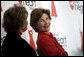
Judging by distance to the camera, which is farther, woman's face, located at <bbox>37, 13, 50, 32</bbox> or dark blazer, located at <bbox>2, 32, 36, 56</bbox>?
woman's face, located at <bbox>37, 13, 50, 32</bbox>

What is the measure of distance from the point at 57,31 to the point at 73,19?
0.33 metres

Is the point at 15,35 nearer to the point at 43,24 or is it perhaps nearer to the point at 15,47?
the point at 15,47

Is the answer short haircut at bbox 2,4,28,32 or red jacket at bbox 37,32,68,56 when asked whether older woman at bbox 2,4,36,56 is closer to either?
short haircut at bbox 2,4,28,32

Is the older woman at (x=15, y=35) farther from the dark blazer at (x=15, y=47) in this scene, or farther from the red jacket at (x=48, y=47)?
the red jacket at (x=48, y=47)

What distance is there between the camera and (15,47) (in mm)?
1344

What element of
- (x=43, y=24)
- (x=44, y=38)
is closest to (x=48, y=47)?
(x=44, y=38)

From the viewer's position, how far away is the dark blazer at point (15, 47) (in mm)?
1337

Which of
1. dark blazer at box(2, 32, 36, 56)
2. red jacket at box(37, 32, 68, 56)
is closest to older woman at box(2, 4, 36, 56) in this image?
dark blazer at box(2, 32, 36, 56)

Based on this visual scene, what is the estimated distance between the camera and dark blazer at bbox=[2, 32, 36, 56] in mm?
1337

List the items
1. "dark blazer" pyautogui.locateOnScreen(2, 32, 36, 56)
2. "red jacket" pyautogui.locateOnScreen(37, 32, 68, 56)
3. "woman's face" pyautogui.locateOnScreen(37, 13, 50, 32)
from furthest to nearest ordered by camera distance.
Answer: "woman's face" pyautogui.locateOnScreen(37, 13, 50, 32) → "red jacket" pyautogui.locateOnScreen(37, 32, 68, 56) → "dark blazer" pyautogui.locateOnScreen(2, 32, 36, 56)

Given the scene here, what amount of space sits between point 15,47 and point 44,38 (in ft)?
0.77

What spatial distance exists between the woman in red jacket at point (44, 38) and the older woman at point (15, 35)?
128mm

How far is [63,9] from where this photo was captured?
9.44 feet

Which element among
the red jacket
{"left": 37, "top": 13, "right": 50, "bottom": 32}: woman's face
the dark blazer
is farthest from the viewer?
→ {"left": 37, "top": 13, "right": 50, "bottom": 32}: woman's face
